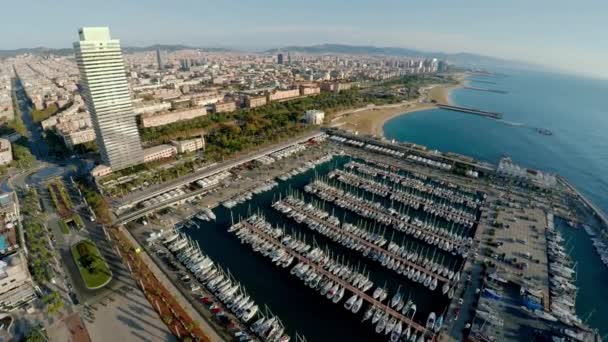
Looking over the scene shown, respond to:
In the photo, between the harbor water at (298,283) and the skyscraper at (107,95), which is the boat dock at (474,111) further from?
the skyscraper at (107,95)

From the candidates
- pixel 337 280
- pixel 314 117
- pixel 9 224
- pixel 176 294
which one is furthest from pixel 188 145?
pixel 337 280

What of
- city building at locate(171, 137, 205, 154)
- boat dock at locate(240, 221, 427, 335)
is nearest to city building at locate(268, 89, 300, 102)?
city building at locate(171, 137, 205, 154)

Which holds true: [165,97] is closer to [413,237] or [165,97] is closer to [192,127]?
[192,127]

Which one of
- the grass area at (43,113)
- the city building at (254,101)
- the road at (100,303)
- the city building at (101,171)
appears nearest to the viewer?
the road at (100,303)

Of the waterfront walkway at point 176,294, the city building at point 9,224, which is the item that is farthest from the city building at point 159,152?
the waterfront walkway at point 176,294

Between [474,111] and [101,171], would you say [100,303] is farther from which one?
[474,111]

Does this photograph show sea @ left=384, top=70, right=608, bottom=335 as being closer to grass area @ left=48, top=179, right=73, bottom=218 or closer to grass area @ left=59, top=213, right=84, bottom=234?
grass area @ left=59, top=213, right=84, bottom=234

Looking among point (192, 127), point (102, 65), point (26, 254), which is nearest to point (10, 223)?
point (26, 254)
